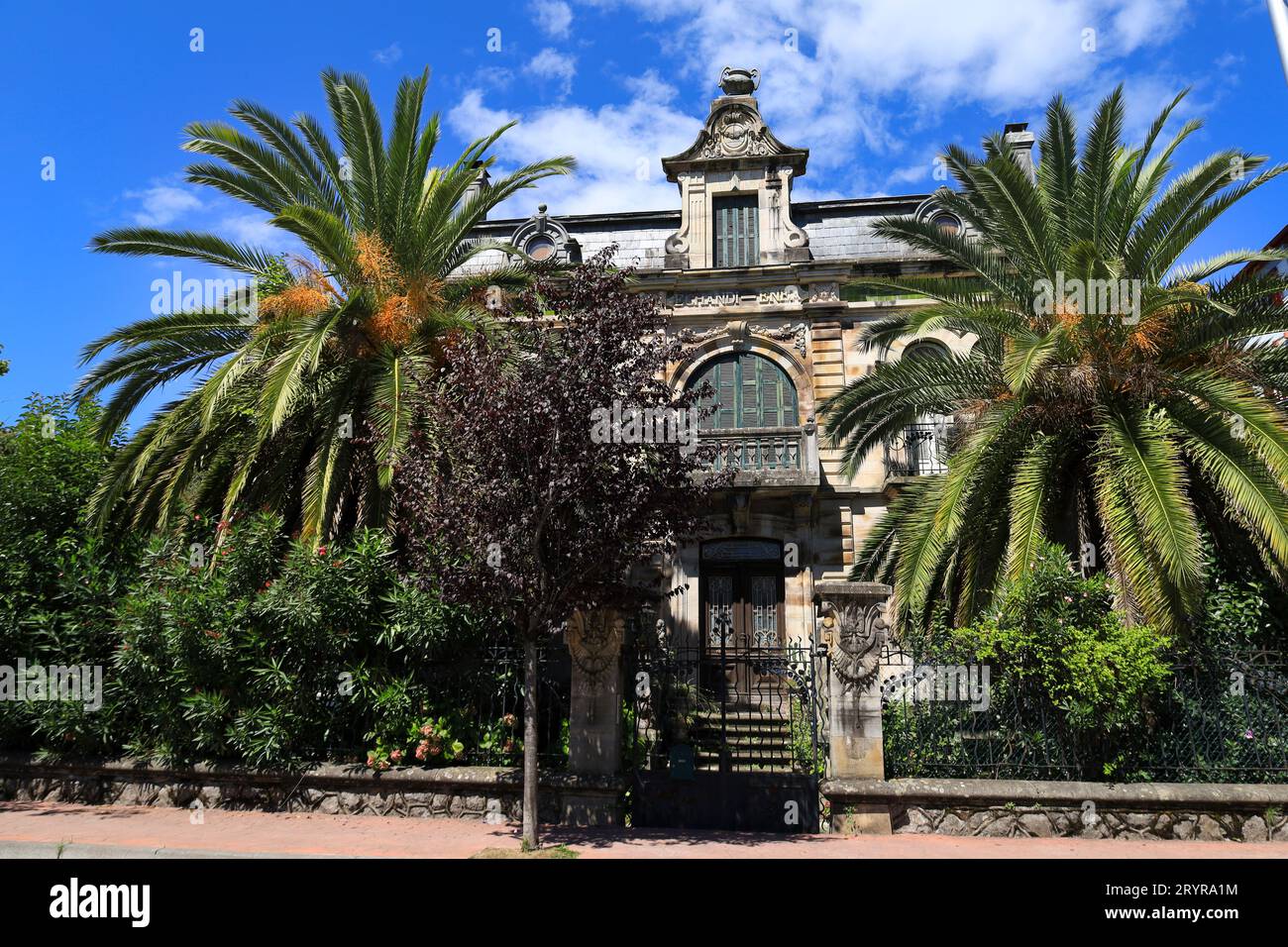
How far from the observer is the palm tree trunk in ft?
27.2

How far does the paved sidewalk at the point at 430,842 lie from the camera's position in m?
7.95

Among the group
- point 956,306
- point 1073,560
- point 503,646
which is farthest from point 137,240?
point 1073,560

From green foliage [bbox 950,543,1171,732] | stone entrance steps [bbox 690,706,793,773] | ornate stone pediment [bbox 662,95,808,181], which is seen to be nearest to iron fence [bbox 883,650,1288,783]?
green foliage [bbox 950,543,1171,732]

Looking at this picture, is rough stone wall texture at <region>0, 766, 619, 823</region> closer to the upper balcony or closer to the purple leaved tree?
the purple leaved tree

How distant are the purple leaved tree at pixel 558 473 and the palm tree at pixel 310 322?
7.84 ft

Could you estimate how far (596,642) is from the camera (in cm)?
977

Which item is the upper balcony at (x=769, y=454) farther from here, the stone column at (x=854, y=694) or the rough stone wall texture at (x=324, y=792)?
the rough stone wall texture at (x=324, y=792)

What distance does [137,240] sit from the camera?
11719 mm

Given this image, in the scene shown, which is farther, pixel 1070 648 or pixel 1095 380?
pixel 1095 380

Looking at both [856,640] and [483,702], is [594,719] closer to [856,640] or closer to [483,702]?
[483,702]

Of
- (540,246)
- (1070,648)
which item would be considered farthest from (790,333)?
(1070,648)

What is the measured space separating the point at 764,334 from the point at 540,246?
6069mm

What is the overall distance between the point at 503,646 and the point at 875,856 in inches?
183
